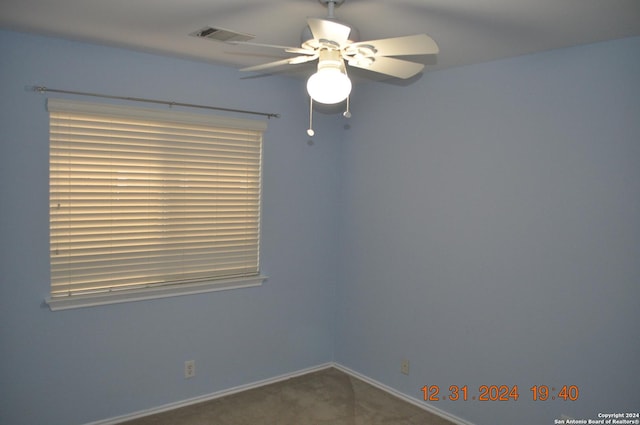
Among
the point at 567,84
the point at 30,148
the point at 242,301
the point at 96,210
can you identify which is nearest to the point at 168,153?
the point at 96,210

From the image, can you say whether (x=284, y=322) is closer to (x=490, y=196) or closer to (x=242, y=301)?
(x=242, y=301)

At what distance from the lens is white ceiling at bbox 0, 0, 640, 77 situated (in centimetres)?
217

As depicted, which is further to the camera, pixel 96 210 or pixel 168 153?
pixel 168 153

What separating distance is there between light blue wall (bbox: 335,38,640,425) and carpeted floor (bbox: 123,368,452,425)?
0.21 meters

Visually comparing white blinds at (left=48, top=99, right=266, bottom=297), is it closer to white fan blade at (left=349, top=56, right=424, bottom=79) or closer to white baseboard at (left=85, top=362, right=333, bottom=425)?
white baseboard at (left=85, top=362, right=333, bottom=425)

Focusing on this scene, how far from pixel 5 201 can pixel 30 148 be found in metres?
0.34

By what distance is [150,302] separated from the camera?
3.29m

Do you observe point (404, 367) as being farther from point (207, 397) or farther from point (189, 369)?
point (189, 369)

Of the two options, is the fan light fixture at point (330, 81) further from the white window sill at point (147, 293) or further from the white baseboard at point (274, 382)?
the white baseboard at point (274, 382)

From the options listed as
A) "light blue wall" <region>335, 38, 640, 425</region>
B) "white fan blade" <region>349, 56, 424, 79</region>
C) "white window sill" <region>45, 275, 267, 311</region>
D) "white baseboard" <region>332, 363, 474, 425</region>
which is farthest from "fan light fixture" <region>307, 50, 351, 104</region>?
"white baseboard" <region>332, 363, 474, 425</region>

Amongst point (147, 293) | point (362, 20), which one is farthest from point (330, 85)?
point (147, 293)

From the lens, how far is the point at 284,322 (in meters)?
3.96

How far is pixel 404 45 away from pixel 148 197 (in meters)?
2.09

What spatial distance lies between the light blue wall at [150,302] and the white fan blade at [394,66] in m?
1.24
